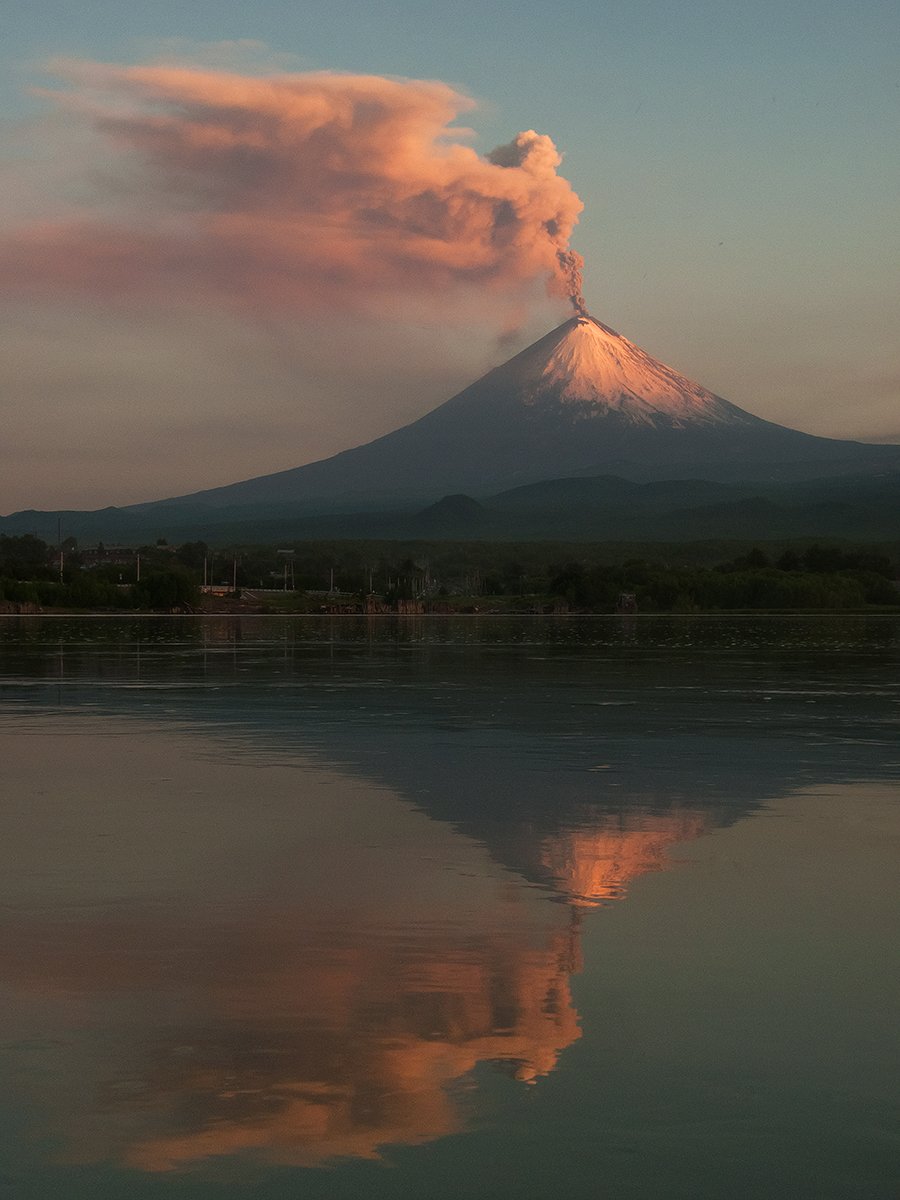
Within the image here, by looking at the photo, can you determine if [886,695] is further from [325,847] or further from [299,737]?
[325,847]

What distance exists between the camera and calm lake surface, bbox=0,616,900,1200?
6.39 metres

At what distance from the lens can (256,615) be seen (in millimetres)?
138250

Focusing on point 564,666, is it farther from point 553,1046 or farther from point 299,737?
point 553,1046

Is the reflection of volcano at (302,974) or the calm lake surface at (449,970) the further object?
the reflection of volcano at (302,974)

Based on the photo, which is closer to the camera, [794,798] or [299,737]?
[794,798]

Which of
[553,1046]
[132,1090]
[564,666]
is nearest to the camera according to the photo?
[132,1090]

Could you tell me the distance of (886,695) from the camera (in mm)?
31531

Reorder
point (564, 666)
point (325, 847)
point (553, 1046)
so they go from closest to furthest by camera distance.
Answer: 1. point (553, 1046)
2. point (325, 847)
3. point (564, 666)

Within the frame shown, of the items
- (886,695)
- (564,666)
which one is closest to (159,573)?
(564,666)

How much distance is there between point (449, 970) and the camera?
909 cm

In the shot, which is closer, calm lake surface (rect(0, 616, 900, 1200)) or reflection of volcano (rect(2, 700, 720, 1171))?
calm lake surface (rect(0, 616, 900, 1200))

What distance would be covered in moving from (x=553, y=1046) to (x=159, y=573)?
446 ft

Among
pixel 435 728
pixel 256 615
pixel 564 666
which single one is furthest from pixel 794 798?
pixel 256 615

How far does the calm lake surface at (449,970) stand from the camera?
21.0 ft
